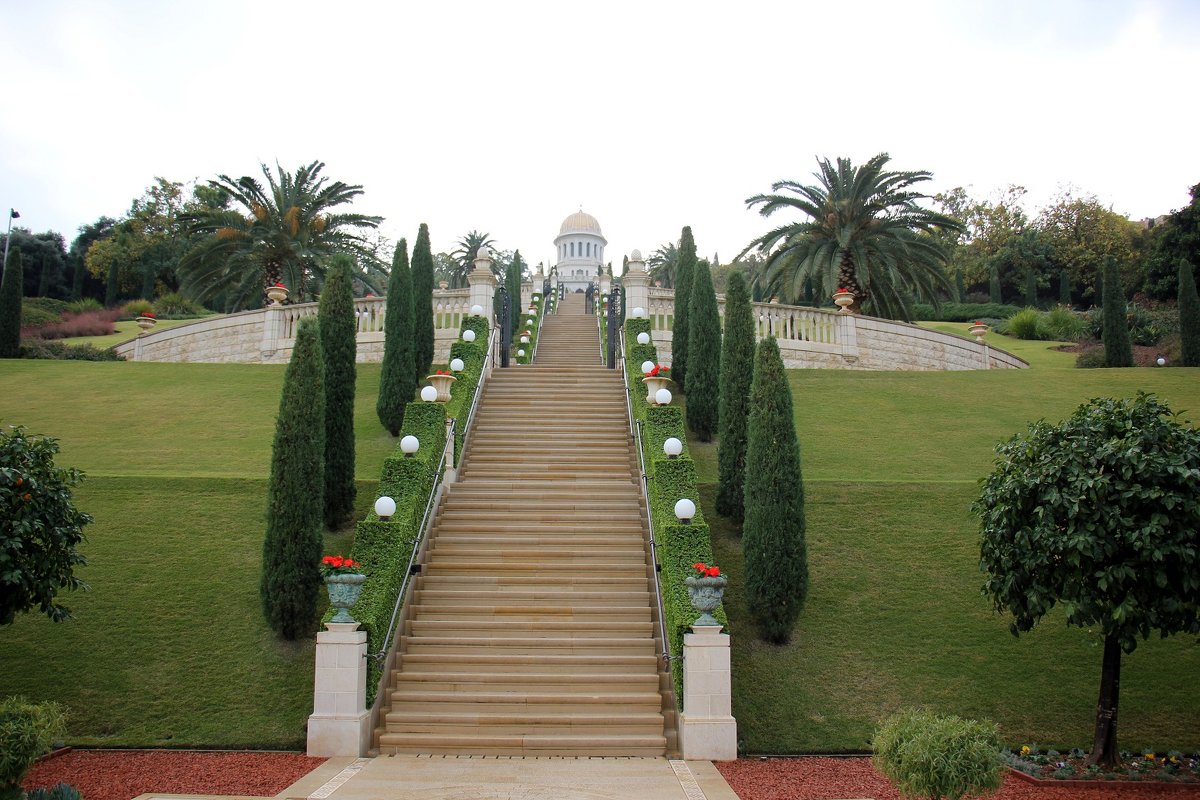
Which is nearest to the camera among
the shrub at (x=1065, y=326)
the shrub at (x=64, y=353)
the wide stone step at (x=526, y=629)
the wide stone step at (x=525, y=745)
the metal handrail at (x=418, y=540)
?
the wide stone step at (x=525, y=745)

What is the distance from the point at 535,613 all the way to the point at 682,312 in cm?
1112

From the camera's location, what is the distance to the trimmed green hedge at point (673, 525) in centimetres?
885

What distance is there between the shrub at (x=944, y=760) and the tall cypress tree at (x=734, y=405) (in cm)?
606

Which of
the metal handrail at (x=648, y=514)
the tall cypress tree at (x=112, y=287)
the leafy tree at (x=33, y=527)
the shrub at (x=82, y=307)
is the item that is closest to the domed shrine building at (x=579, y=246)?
the tall cypress tree at (x=112, y=287)

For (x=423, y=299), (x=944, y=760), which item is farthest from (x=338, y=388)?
(x=944, y=760)

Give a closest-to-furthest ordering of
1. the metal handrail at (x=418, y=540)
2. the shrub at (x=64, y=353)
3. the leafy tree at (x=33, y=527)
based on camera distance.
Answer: the leafy tree at (x=33, y=527) → the metal handrail at (x=418, y=540) → the shrub at (x=64, y=353)

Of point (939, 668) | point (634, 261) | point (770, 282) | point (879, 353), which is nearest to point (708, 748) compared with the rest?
point (939, 668)

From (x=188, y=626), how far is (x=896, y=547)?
9909mm

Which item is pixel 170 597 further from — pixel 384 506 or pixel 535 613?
pixel 535 613

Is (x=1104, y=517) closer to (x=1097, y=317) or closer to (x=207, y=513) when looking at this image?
(x=207, y=513)

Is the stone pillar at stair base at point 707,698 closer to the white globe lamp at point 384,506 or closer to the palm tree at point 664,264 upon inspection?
the white globe lamp at point 384,506

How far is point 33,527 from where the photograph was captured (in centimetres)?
782

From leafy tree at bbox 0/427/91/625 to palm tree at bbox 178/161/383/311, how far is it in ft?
60.1

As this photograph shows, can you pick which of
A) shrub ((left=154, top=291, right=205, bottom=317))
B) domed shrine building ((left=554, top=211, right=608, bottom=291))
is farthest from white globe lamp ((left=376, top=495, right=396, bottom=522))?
domed shrine building ((left=554, top=211, right=608, bottom=291))
